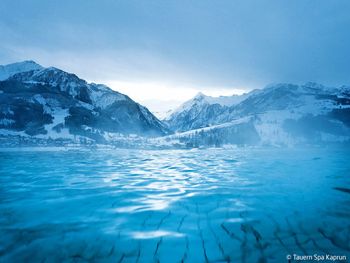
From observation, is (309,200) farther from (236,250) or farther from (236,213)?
(236,250)

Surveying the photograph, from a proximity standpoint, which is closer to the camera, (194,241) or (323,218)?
(194,241)

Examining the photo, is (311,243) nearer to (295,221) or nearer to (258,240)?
(258,240)

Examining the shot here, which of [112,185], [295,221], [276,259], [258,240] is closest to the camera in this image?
[276,259]

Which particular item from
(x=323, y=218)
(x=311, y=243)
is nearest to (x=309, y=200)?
(x=323, y=218)

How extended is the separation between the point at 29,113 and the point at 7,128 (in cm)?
2792

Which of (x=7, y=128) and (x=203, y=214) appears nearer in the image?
(x=203, y=214)

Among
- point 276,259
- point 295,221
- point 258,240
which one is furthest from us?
point 295,221

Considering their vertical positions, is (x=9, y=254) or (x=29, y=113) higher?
(x=29, y=113)

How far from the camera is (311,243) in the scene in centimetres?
718

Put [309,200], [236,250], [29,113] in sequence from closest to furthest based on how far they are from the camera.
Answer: [236,250] → [309,200] → [29,113]

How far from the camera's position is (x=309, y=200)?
1270cm

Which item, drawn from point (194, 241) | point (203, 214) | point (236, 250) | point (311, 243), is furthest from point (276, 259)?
point (203, 214)

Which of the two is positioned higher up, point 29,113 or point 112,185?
point 29,113

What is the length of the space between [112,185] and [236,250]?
39.8 feet
